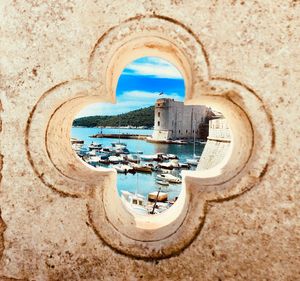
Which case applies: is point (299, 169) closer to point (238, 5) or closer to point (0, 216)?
point (238, 5)

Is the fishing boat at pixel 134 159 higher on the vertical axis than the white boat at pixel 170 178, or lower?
higher

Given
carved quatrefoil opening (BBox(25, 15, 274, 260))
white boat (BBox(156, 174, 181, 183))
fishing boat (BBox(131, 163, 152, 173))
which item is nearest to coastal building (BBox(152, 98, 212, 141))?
fishing boat (BBox(131, 163, 152, 173))

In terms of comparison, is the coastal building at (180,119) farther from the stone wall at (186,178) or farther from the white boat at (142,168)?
the stone wall at (186,178)

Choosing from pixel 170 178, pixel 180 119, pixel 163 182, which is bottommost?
pixel 163 182

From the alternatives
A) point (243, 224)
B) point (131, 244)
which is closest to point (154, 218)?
point (131, 244)

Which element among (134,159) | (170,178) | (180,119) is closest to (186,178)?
(170,178)

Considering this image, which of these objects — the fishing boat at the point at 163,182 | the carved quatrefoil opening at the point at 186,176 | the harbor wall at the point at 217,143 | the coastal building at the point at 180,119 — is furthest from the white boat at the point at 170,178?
the carved quatrefoil opening at the point at 186,176

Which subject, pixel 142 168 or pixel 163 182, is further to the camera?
pixel 142 168

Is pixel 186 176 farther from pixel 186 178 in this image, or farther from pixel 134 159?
pixel 134 159
